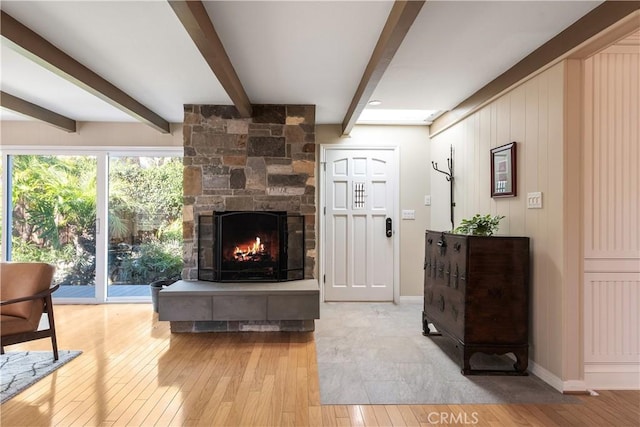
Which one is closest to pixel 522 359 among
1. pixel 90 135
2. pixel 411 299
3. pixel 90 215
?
pixel 411 299

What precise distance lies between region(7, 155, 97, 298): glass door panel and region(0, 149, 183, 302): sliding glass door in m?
0.01

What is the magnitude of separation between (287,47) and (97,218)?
3783mm

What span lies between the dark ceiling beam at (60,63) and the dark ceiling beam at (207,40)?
43.9 inches

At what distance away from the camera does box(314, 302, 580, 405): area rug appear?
246 centimetres

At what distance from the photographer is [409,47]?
2.75 meters

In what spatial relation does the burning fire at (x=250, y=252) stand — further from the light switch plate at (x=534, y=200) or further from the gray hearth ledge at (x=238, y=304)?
the light switch plate at (x=534, y=200)

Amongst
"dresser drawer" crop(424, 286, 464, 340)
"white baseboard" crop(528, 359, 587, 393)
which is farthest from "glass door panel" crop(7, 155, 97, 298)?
"white baseboard" crop(528, 359, 587, 393)

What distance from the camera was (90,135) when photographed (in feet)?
16.6

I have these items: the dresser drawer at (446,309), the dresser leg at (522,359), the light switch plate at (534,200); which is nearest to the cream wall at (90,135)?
the dresser drawer at (446,309)

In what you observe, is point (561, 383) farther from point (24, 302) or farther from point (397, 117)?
point (24, 302)

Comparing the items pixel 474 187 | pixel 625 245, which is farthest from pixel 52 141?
pixel 625 245

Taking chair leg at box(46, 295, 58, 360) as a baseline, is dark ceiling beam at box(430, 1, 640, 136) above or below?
above

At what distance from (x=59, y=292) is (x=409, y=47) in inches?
206

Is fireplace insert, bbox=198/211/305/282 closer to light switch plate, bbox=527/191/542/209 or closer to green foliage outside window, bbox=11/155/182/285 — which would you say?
green foliage outside window, bbox=11/155/182/285
